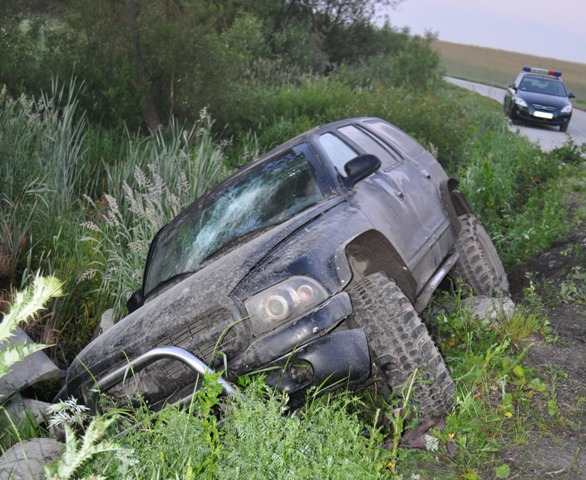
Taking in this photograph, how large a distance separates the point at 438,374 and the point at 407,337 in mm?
271

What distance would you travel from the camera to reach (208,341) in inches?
171

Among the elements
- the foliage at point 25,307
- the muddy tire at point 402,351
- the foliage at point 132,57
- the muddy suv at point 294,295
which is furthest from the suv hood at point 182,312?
the foliage at point 132,57

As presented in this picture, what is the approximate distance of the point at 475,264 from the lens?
686cm

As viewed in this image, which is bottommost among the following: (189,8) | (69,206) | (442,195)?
(69,206)

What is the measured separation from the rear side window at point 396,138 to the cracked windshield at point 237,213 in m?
1.49

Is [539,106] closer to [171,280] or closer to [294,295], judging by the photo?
[171,280]

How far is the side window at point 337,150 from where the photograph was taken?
576 centimetres

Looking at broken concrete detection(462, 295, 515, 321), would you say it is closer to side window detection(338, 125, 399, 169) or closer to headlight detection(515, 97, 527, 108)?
side window detection(338, 125, 399, 169)

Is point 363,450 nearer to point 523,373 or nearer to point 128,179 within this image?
point 523,373

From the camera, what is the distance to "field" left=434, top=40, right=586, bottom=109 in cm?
5706

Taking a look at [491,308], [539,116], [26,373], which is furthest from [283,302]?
[539,116]

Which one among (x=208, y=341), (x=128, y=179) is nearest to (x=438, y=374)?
(x=208, y=341)

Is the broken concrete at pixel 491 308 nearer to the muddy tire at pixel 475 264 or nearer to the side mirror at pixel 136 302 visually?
the muddy tire at pixel 475 264

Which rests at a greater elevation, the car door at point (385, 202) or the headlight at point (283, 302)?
the car door at point (385, 202)
